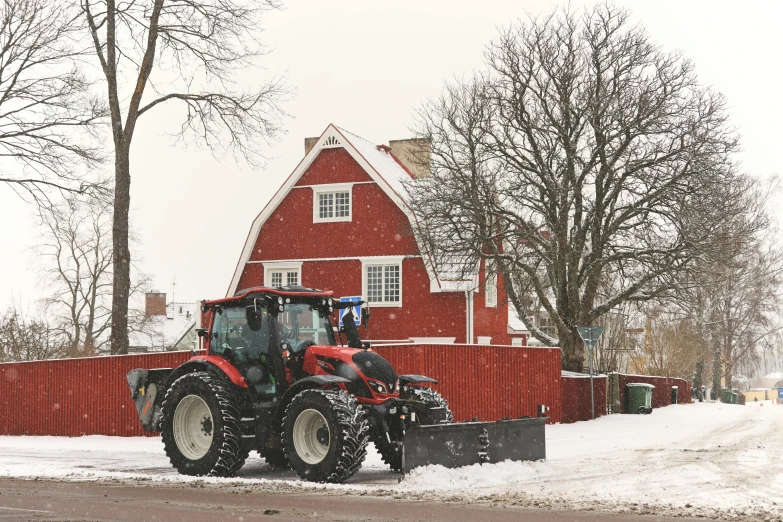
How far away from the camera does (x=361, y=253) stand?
3578 cm

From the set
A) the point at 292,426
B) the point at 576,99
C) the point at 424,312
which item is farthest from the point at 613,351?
the point at 292,426

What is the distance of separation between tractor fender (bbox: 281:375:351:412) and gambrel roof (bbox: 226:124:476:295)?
70.9 feet

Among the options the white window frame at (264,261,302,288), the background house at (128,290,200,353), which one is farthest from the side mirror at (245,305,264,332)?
the background house at (128,290,200,353)

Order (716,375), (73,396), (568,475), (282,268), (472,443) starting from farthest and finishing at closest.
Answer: (716,375) < (282,268) < (73,396) < (568,475) < (472,443)

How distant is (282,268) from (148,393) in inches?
893

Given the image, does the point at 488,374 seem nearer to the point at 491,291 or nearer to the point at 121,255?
the point at 121,255

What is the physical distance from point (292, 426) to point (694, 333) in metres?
45.4

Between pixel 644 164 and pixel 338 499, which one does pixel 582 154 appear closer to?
pixel 644 164

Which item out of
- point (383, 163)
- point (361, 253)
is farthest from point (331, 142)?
point (361, 253)

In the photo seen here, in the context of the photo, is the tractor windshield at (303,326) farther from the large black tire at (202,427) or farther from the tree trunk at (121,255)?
the tree trunk at (121,255)

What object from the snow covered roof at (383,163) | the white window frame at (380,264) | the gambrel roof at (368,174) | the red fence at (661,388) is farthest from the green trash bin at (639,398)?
the snow covered roof at (383,163)

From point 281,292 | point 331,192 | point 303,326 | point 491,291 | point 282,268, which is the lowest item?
point 303,326

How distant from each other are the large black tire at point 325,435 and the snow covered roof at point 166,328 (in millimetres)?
47777

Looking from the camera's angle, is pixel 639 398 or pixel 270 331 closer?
pixel 270 331
